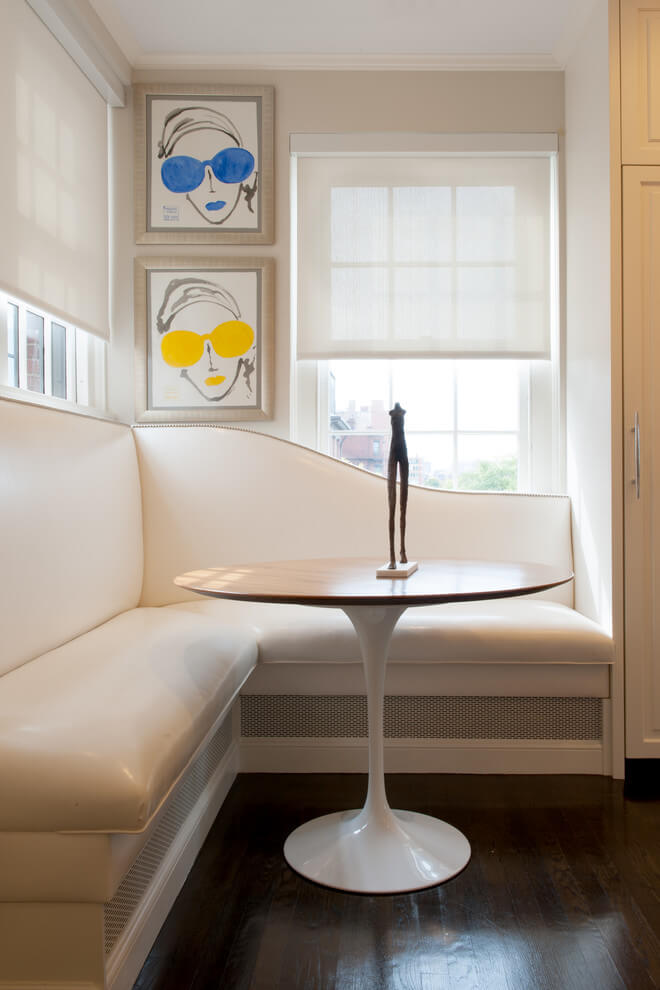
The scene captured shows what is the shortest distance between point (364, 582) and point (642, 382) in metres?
1.34

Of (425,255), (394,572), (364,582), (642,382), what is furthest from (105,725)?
(425,255)

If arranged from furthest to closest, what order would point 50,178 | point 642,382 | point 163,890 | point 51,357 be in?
point 51,357 → point 50,178 → point 642,382 → point 163,890

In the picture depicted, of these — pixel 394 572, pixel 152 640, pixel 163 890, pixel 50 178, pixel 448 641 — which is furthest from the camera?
pixel 50 178

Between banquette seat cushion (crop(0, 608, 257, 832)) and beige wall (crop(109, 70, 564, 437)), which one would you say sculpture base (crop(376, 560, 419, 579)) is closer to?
banquette seat cushion (crop(0, 608, 257, 832))

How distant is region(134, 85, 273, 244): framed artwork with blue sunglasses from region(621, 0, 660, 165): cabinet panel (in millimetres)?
1412

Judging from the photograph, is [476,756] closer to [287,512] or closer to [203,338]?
[287,512]

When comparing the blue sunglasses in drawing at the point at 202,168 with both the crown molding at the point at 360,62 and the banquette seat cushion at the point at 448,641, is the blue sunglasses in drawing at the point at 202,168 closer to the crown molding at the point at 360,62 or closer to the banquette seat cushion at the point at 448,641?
the crown molding at the point at 360,62

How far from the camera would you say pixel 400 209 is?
3.12m

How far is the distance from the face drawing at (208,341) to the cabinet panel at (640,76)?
1579 millimetres

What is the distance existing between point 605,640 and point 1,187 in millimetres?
2351

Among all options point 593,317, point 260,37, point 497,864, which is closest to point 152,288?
point 260,37

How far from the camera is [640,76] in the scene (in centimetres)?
241

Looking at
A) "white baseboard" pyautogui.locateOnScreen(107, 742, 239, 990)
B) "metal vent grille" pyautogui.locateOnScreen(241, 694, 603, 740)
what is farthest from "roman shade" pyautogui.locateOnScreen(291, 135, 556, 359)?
"white baseboard" pyautogui.locateOnScreen(107, 742, 239, 990)

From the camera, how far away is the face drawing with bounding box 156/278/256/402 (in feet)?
10.1
